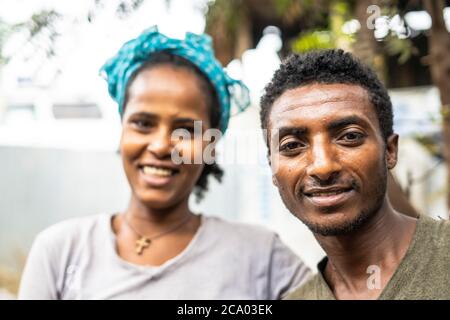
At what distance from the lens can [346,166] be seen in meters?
1.50

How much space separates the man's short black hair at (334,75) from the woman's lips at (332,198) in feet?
0.88

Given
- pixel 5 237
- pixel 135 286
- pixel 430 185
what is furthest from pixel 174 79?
pixel 5 237

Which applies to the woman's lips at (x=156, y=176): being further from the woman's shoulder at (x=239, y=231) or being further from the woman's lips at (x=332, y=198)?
the woman's lips at (x=332, y=198)

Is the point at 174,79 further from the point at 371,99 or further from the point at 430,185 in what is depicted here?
the point at 430,185

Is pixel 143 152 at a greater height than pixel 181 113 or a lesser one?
lesser

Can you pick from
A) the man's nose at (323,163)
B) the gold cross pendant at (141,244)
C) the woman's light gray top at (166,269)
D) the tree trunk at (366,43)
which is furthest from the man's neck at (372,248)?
the tree trunk at (366,43)

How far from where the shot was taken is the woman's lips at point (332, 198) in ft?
4.92

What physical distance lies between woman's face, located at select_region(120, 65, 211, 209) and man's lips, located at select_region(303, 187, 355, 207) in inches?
29.0

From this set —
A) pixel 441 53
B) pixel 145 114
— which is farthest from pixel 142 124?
pixel 441 53

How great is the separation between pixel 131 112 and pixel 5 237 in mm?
4147

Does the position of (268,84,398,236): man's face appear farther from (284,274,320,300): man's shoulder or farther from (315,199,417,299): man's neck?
(284,274,320,300): man's shoulder

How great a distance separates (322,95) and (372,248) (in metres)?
0.50

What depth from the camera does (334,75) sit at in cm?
164

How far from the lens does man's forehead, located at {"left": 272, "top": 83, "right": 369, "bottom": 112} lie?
158 centimetres
